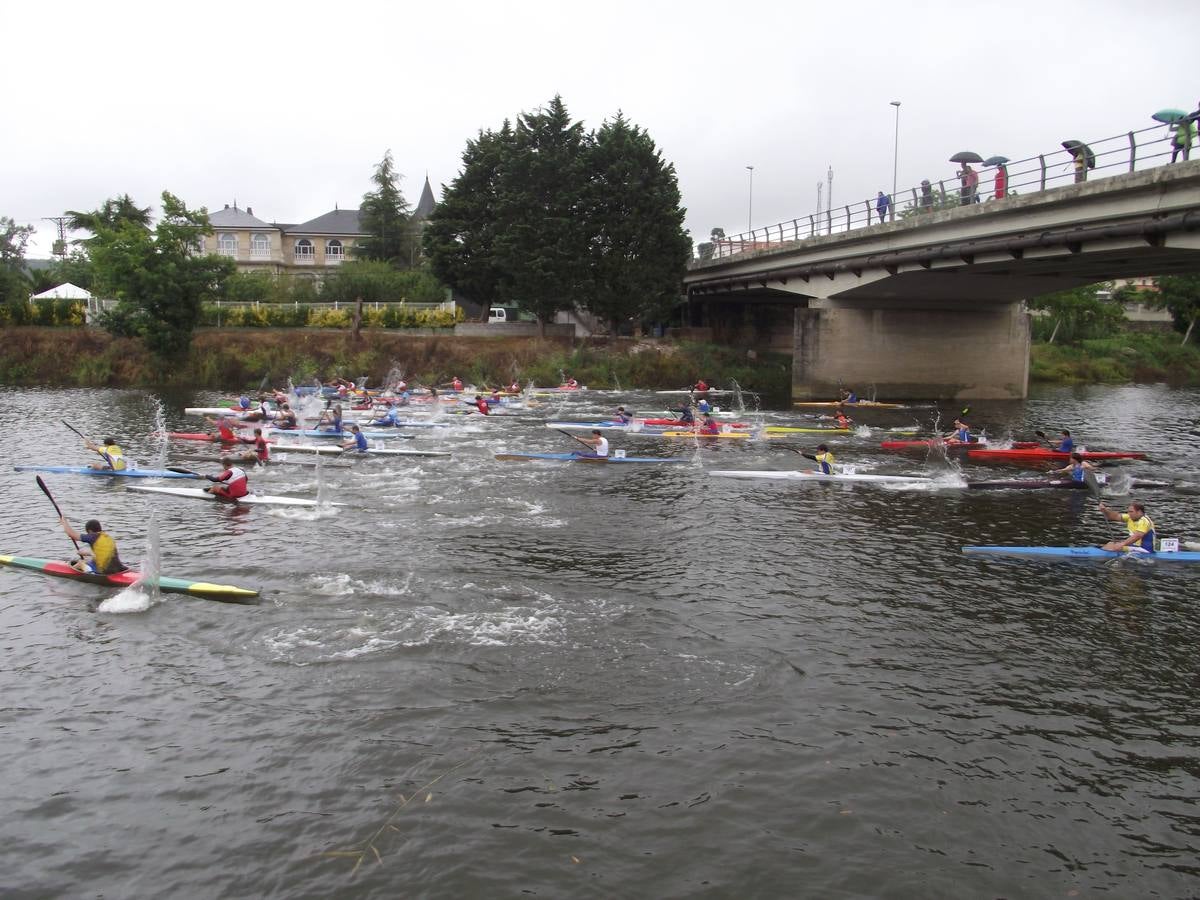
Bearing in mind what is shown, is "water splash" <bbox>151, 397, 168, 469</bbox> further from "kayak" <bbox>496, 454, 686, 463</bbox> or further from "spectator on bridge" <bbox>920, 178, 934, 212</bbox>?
"spectator on bridge" <bbox>920, 178, 934, 212</bbox>

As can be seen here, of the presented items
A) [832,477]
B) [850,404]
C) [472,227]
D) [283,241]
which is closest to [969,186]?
[850,404]

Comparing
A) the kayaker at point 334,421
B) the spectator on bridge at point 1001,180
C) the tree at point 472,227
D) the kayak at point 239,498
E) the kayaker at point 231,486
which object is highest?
the tree at point 472,227

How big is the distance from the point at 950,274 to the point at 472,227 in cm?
3684

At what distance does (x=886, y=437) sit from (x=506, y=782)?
103 ft

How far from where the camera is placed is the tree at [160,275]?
56.9m

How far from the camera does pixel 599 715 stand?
12047 mm

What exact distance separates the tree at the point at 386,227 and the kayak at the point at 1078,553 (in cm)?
7932

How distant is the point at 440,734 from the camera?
11484 mm

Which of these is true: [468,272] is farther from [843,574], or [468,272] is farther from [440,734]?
[440,734]

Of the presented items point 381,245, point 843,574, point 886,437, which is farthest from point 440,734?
point 381,245

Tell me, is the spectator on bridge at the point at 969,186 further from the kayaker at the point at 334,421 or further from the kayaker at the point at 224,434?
the kayaker at the point at 224,434

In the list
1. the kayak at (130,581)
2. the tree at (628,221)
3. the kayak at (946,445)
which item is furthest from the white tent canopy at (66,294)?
the kayak at (946,445)

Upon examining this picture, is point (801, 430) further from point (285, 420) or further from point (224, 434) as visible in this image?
point (224, 434)

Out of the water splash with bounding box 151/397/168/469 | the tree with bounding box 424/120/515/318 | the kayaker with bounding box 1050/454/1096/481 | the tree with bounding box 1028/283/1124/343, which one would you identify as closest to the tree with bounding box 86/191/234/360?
the water splash with bounding box 151/397/168/469
